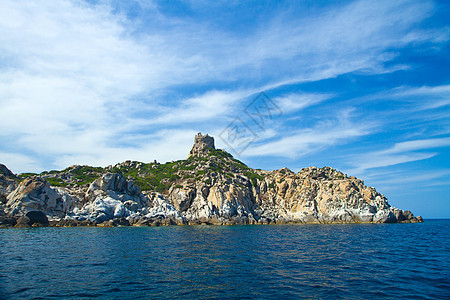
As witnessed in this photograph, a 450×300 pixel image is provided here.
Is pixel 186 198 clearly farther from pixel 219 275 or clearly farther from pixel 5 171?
pixel 219 275

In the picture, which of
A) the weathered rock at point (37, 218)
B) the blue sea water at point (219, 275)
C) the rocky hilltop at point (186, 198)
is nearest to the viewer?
the blue sea water at point (219, 275)

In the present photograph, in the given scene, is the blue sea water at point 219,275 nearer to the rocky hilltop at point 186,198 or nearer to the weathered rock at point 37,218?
the weathered rock at point 37,218

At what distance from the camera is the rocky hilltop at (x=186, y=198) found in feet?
273

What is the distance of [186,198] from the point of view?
388 feet

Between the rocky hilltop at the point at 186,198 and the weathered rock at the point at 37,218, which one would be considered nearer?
the weathered rock at the point at 37,218

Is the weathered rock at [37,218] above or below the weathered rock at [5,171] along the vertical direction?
below

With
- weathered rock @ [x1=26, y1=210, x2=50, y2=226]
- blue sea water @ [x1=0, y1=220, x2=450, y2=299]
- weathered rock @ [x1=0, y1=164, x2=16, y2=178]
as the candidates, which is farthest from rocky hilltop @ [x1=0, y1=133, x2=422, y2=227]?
blue sea water @ [x1=0, y1=220, x2=450, y2=299]

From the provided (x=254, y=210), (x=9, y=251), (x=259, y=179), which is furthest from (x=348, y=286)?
(x=259, y=179)

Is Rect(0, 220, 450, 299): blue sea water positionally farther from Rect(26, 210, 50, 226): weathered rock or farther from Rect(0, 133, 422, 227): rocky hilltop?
Rect(0, 133, 422, 227): rocky hilltop

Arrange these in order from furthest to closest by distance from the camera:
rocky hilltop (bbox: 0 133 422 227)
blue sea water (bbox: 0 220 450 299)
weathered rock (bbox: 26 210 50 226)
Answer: rocky hilltop (bbox: 0 133 422 227), weathered rock (bbox: 26 210 50 226), blue sea water (bbox: 0 220 450 299)

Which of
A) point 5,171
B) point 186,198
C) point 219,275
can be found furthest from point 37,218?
point 219,275

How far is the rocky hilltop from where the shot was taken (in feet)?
273

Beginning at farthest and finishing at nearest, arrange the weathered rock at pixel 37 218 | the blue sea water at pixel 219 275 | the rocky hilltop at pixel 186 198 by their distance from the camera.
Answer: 1. the rocky hilltop at pixel 186 198
2. the weathered rock at pixel 37 218
3. the blue sea water at pixel 219 275

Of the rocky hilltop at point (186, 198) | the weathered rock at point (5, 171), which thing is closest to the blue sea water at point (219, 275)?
the rocky hilltop at point (186, 198)
